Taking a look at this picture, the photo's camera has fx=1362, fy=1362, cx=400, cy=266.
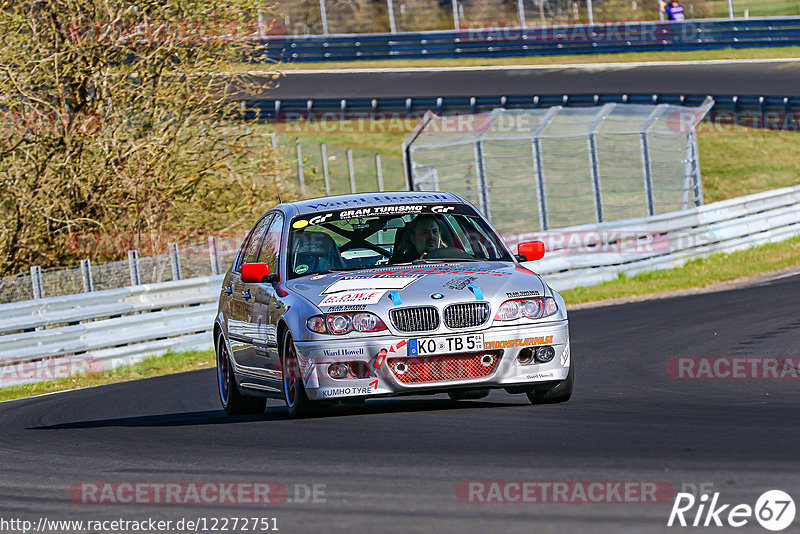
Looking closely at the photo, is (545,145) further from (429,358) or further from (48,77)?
(429,358)

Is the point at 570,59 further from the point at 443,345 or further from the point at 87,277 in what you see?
the point at 443,345

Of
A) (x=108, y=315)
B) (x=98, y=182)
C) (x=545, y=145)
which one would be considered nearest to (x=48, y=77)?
(x=98, y=182)

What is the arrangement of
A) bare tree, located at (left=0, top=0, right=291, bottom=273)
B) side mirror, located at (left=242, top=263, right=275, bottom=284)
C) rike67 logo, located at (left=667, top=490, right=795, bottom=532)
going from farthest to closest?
bare tree, located at (left=0, top=0, right=291, bottom=273) < side mirror, located at (left=242, top=263, right=275, bottom=284) < rike67 logo, located at (left=667, top=490, right=795, bottom=532)

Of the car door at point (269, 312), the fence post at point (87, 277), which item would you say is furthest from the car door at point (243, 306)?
the fence post at point (87, 277)

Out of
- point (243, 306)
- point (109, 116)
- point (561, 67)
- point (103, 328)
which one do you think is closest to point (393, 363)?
point (243, 306)

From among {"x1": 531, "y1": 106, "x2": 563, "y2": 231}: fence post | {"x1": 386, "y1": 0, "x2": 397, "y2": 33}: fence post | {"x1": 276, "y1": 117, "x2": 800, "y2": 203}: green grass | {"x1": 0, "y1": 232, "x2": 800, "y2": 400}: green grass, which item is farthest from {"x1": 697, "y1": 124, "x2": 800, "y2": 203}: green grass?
{"x1": 386, "y1": 0, "x2": 397, "y2": 33}: fence post

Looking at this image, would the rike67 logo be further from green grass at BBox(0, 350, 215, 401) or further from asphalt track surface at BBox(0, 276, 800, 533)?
green grass at BBox(0, 350, 215, 401)

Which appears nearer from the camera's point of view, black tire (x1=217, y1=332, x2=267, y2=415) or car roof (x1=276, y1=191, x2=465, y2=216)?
car roof (x1=276, y1=191, x2=465, y2=216)

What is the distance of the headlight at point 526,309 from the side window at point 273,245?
6.27 ft

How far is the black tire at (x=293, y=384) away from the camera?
8453mm

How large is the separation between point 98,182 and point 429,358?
14044mm

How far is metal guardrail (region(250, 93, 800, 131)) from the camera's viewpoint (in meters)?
34.7

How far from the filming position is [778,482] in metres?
5.41

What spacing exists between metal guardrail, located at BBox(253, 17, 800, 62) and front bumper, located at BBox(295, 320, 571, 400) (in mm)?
33148
